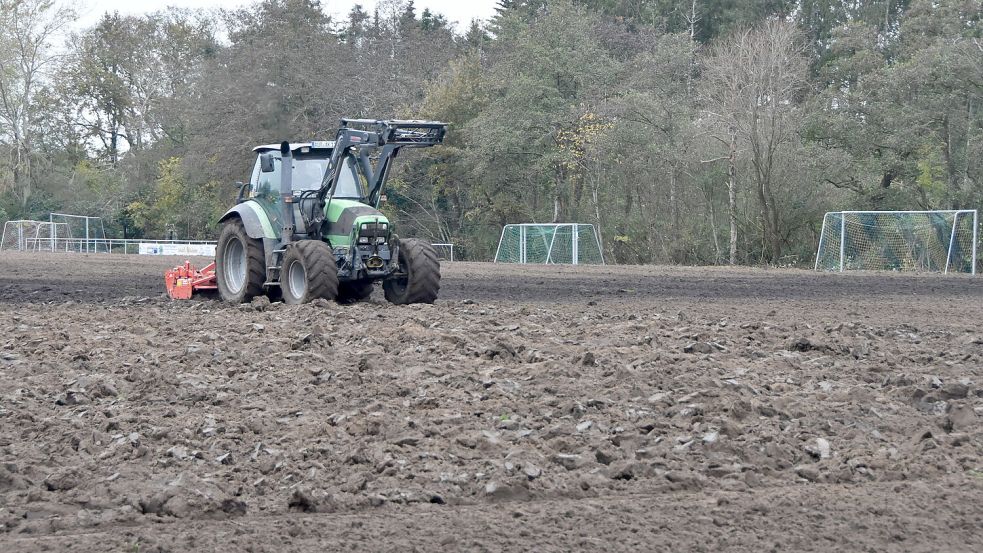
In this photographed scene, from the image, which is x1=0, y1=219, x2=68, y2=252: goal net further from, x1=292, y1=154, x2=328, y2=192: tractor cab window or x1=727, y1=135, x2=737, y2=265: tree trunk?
x1=292, y1=154, x2=328, y2=192: tractor cab window

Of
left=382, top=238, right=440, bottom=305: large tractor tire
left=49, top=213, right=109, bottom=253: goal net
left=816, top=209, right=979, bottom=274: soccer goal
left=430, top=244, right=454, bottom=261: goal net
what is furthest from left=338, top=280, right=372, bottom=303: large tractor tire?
left=49, top=213, right=109, bottom=253: goal net

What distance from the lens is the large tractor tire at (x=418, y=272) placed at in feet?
43.5

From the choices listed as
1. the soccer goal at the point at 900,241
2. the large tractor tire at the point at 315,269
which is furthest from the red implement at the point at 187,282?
the soccer goal at the point at 900,241

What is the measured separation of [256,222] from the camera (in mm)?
13523

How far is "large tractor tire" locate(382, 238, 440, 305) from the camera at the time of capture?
1325 cm

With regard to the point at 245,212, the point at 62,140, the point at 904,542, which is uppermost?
the point at 62,140

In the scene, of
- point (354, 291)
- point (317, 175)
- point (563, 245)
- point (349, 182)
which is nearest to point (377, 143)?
point (349, 182)

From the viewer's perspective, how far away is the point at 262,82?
4400cm

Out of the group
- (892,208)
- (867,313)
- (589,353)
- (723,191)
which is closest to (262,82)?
(723,191)

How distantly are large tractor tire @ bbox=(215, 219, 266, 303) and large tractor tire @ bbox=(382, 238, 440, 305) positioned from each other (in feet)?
5.72

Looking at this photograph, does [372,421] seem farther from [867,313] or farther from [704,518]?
[867,313]

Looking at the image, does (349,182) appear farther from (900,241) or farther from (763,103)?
(763,103)

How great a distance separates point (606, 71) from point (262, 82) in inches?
571

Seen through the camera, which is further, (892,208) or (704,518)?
(892,208)
